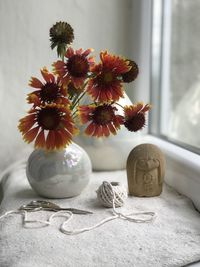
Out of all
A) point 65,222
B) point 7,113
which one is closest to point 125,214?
point 65,222

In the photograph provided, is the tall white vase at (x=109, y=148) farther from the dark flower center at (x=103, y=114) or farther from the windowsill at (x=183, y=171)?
the dark flower center at (x=103, y=114)

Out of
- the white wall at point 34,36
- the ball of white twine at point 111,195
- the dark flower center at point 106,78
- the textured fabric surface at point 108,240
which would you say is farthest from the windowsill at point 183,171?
the white wall at point 34,36

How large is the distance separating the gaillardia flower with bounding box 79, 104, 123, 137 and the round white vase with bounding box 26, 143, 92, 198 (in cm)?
9

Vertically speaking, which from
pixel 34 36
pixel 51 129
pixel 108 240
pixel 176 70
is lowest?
pixel 108 240

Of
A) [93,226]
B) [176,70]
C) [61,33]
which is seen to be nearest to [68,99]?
[61,33]

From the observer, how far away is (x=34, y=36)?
4.01 ft

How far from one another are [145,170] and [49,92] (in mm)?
260

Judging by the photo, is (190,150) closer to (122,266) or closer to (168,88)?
(168,88)

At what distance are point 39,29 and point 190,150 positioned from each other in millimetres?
569

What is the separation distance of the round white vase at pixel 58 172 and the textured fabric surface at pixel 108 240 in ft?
0.09

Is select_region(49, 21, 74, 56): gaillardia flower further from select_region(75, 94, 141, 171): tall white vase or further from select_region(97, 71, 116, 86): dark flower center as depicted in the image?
select_region(75, 94, 141, 171): tall white vase

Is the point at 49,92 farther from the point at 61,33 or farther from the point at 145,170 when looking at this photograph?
the point at 145,170

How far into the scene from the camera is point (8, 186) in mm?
963

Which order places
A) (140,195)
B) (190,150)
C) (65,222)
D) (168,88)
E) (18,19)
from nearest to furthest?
(65,222) → (140,195) → (190,150) → (18,19) → (168,88)
